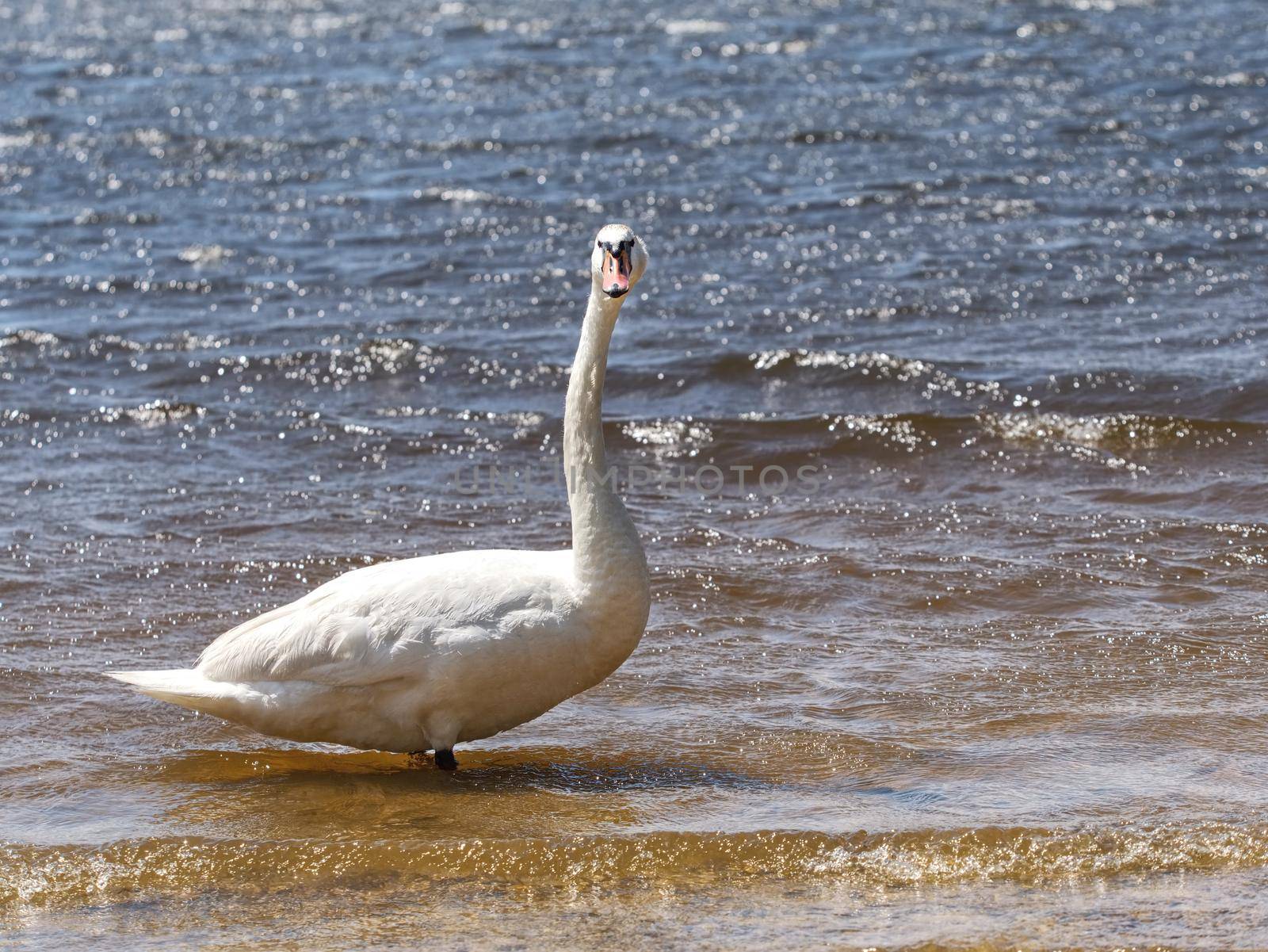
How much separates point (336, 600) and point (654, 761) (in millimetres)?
1266

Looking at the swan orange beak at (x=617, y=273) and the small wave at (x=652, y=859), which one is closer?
the small wave at (x=652, y=859)

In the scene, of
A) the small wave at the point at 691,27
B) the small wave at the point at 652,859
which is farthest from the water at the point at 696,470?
the small wave at the point at 691,27

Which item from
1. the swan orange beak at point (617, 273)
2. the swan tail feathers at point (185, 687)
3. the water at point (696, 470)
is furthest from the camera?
the swan tail feathers at point (185, 687)

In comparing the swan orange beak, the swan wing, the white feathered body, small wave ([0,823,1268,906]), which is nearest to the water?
small wave ([0,823,1268,906])

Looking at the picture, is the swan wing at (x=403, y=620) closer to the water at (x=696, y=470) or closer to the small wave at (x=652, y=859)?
the water at (x=696, y=470)

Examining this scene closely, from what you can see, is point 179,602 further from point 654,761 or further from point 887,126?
point 887,126

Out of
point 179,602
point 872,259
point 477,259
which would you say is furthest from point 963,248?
point 179,602

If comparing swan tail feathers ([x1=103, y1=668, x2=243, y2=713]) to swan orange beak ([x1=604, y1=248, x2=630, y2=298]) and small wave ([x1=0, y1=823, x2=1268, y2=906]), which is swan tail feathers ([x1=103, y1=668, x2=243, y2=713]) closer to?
small wave ([x1=0, y1=823, x2=1268, y2=906])

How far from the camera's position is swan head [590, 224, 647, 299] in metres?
5.95

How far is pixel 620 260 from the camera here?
6.01m

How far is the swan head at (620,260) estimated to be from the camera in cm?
595

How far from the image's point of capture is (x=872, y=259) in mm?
15141

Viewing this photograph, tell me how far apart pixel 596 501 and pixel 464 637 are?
662 mm

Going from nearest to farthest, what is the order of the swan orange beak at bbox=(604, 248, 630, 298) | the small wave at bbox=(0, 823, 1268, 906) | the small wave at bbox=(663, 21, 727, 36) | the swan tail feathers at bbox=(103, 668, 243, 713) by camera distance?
the small wave at bbox=(0, 823, 1268, 906) < the swan orange beak at bbox=(604, 248, 630, 298) < the swan tail feathers at bbox=(103, 668, 243, 713) < the small wave at bbox=(663, 21, 727, 36)
